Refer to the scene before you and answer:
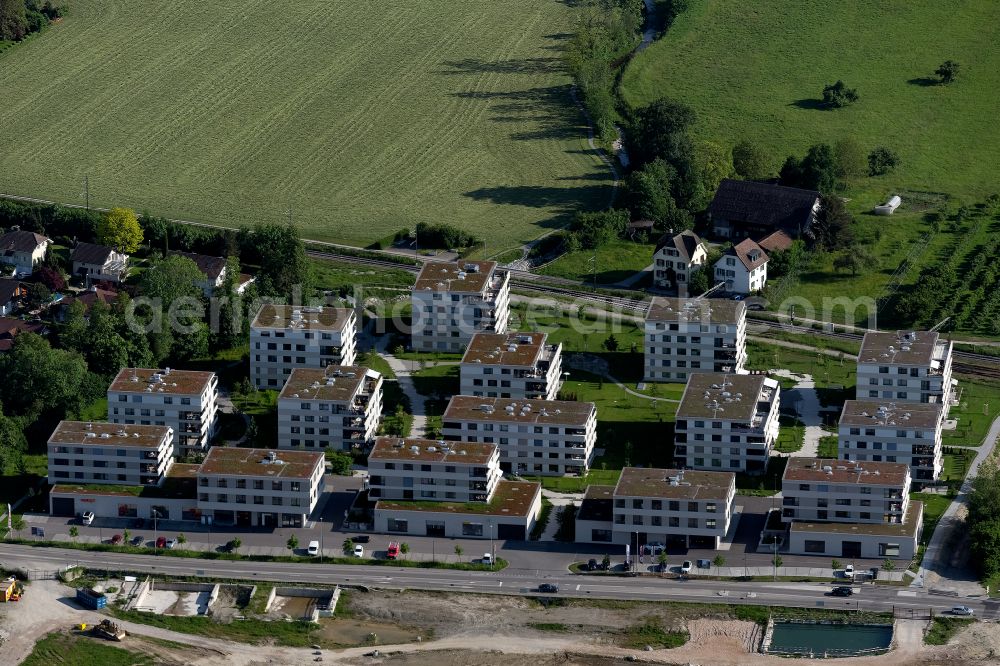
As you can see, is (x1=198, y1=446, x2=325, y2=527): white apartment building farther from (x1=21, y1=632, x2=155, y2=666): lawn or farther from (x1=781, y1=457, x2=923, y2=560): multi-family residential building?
(x1=781, y1=457, x2=923, y2=560): multi-family residential building

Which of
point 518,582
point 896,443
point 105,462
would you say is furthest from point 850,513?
point 105,462

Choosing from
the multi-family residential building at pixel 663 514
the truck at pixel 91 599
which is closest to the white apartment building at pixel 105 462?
the truck at pixel 91 599

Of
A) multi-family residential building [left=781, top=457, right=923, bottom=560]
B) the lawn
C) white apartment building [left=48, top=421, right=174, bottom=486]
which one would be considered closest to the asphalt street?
multi-family residential building [left=781, top=457, right=923, bottom=560]

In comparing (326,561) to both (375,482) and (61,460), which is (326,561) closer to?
(375,482)

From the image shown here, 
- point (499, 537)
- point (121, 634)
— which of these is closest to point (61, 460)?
point (121, 634)

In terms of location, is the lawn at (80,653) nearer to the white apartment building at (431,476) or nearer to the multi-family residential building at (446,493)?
the multi-family residential building at (446,493)

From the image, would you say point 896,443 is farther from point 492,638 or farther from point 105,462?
point 105,462
